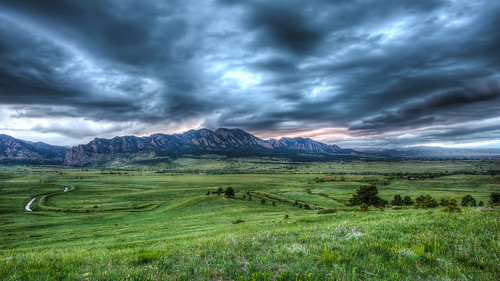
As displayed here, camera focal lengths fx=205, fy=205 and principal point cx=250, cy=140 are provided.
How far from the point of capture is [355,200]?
6369 centimetres

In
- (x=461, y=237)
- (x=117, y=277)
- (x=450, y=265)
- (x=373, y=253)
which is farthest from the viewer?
(x=461, y=237)

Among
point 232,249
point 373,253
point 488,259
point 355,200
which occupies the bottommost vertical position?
point 355,200

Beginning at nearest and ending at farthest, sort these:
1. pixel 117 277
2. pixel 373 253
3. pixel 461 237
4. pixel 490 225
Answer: pixel 117 277 → pixel 373 253 → pixel 461 237 → pixel 490 225

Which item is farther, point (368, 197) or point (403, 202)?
point (403, 202)

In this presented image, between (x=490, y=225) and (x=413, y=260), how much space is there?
19.0ft

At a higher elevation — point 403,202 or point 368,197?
point 368,197

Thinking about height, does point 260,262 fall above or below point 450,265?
below

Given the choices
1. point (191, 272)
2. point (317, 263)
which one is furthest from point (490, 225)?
point (191, 272)

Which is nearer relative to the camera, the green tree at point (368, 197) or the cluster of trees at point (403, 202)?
the green tree at point (368, 197)

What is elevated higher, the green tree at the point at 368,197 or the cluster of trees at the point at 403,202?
the green tree at the point at 368,197

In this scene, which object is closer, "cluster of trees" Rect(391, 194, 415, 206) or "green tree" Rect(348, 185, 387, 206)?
"green tree" Rect(348, 185, 387, 206)

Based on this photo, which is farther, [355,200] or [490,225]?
[355,200]

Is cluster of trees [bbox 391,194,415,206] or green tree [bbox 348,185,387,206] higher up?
green tree [bbox 348,185,387,206]

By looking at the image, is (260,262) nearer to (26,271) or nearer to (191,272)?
(191,272)
